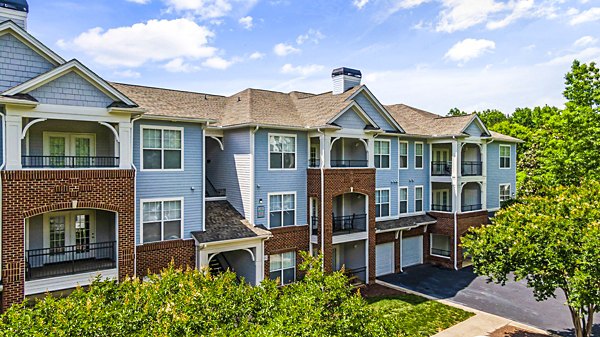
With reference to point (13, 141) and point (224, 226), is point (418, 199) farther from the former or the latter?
point (13, 141)

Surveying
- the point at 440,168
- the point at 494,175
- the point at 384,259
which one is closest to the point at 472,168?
the point at 440,168

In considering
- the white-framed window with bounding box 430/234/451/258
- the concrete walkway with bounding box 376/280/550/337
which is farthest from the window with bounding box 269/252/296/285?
the white-framed window with bounding box 430/234/451/258

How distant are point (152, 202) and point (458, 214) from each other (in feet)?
61.3

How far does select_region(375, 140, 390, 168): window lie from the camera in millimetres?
22516

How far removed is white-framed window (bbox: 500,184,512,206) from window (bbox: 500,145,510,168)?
1.54m

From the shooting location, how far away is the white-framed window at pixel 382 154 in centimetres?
2252

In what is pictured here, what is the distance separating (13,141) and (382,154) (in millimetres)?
17877

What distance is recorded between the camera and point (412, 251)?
24875 millimetres

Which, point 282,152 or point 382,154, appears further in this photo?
point 382,154

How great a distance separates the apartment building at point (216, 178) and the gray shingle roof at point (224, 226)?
0.07 metres

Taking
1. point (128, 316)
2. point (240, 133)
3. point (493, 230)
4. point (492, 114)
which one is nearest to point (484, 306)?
point (493, 230)

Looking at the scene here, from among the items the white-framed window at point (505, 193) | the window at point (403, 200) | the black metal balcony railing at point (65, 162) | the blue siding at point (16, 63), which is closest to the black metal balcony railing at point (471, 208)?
the white-framed window at point (505, 193)

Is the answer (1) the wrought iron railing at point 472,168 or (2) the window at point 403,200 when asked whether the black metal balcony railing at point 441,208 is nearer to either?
(2) the window at point 403,200

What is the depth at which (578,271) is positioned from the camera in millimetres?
10523
